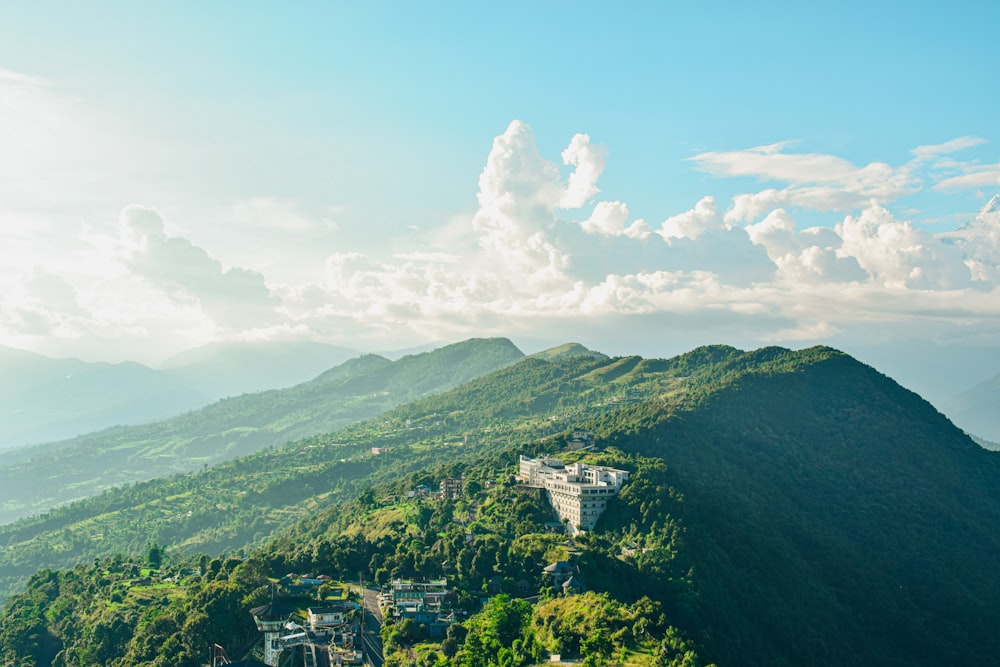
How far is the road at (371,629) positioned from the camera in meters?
61.7

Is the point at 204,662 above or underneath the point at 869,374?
underneath

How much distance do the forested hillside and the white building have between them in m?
1.53

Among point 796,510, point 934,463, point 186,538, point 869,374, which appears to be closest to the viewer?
point 796,510

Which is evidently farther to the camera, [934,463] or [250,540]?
[250,540]

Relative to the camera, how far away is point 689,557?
85562 millimetres

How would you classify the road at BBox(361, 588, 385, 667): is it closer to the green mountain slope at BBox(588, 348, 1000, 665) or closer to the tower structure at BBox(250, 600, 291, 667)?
the tower structure at BBox(250, 600, 291, 667)

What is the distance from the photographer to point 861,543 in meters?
119

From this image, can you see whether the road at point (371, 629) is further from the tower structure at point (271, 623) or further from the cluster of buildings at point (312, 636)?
the tower structure at point (271, 623)

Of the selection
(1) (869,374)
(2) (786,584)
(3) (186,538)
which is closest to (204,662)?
(2) (786,584)

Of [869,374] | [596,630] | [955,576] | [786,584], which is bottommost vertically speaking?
[955,576]

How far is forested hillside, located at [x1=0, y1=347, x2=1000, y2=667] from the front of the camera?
67.1m

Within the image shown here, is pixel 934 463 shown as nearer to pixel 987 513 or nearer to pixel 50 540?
pixel 987 513

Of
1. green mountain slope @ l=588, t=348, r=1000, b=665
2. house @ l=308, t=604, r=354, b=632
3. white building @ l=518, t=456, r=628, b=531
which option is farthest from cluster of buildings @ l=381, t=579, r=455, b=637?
white building @ l=518, t=456, r=628, b=531

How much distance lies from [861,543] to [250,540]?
125566 millimetres
